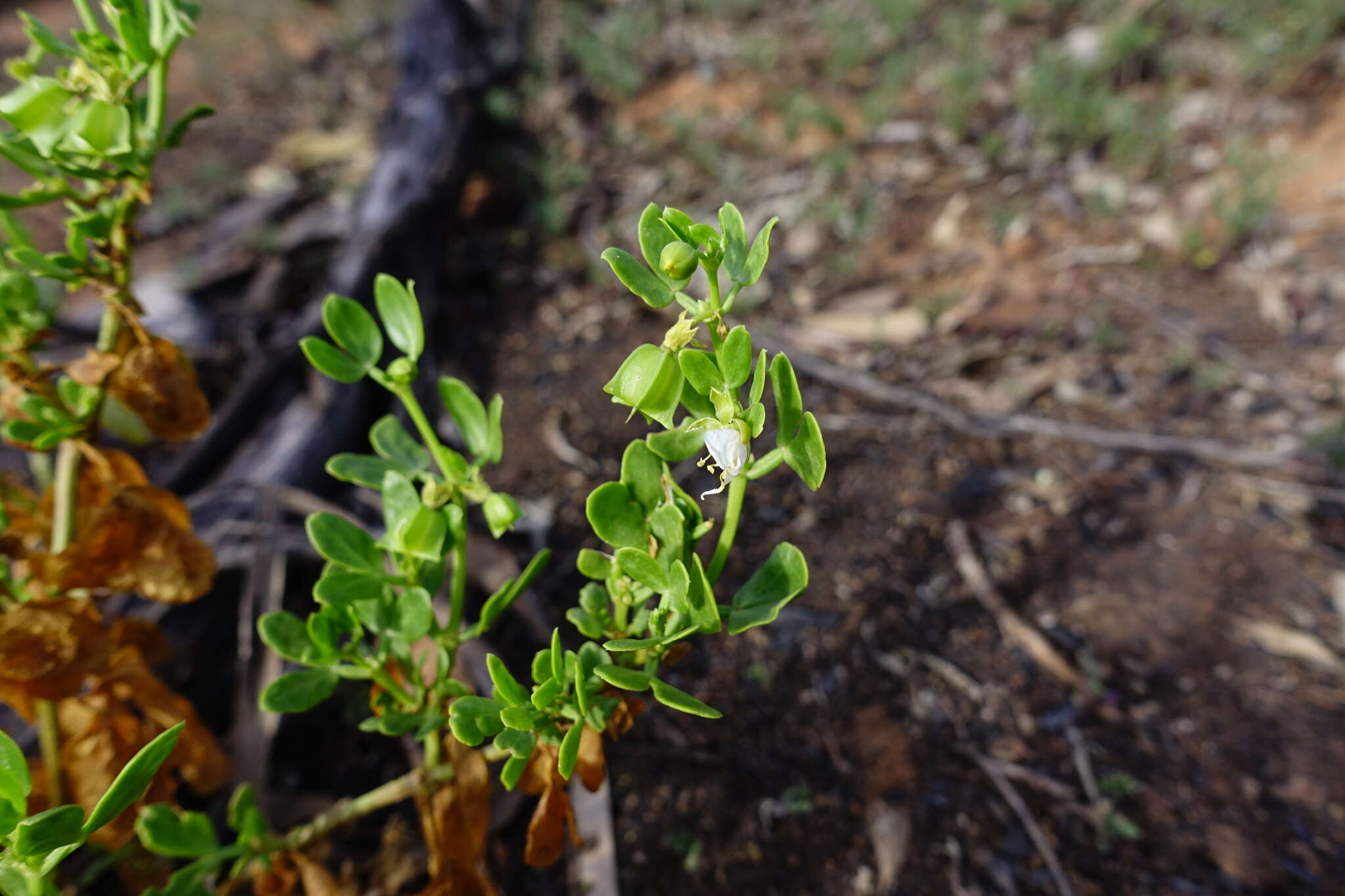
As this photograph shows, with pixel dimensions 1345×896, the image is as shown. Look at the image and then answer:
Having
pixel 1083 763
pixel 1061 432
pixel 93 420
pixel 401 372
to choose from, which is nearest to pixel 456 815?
pixel 401 372

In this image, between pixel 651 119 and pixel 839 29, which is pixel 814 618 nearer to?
pixel 651 119

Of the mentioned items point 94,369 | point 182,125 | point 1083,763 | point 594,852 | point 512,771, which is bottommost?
point 1083,763

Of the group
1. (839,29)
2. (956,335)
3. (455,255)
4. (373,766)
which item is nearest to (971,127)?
(839,29)

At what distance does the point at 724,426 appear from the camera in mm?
630

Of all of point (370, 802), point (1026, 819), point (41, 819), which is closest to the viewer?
point (41, 819)

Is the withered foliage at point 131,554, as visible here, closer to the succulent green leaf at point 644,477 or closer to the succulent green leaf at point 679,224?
the succulent green leaf at point 644,477

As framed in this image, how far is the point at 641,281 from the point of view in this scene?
2.03ft

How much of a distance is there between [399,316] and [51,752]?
25.8 inches

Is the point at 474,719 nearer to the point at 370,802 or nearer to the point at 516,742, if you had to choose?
the point at 516,742

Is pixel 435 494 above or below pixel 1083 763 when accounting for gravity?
above

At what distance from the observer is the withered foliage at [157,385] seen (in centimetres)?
90

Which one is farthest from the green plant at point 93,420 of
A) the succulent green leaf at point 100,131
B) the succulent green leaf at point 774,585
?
the succulent green leaf at point 774,585

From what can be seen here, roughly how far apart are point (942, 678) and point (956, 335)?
4.13 feet

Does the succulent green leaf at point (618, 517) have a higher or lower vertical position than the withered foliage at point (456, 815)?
higher
